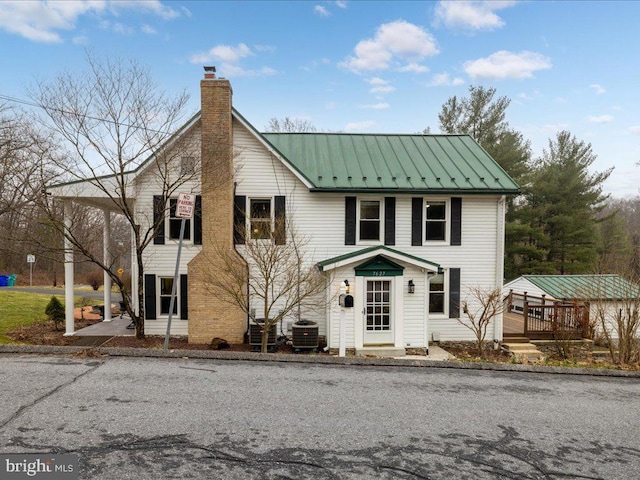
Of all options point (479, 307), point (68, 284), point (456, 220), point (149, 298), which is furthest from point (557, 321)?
point (68, 284)

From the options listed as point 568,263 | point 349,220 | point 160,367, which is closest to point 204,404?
point 160,367

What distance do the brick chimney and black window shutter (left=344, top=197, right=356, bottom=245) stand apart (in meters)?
3.55

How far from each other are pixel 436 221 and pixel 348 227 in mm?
3017

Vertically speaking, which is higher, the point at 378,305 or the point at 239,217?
the point at 239,217

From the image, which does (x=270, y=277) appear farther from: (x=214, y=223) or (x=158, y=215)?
(x=158, y=215)

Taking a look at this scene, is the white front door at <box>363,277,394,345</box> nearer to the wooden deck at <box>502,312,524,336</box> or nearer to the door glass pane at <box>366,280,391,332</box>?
the door glass pane at <box>366,280,391,332</box>

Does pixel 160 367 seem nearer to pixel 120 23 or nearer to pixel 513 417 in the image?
pixel 513 417

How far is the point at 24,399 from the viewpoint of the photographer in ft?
15.2

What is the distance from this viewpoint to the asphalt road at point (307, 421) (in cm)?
351

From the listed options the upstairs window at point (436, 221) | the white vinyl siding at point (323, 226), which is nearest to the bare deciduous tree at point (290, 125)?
the white vinyl siding at point (323, 226)

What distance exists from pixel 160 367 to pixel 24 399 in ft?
6.39

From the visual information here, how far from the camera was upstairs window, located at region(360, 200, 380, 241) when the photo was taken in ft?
40.7

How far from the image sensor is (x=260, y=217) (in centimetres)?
1208

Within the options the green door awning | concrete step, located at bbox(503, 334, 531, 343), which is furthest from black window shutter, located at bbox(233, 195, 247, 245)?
concrete step, located at bbox(503, 334, 531, 343)
